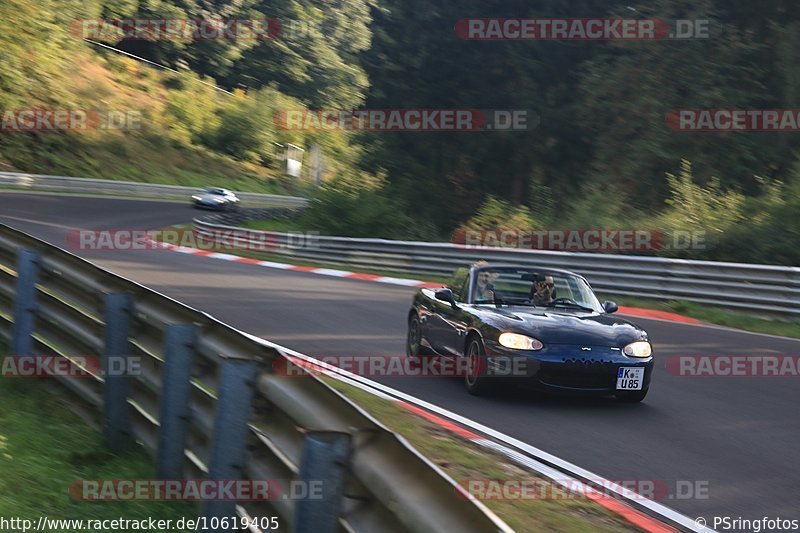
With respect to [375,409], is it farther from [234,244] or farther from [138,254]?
[234,244]

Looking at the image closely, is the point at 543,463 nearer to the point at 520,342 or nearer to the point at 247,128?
the point at 520,342

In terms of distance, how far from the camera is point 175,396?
220 inches

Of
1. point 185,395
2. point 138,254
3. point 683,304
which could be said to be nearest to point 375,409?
point 185,395

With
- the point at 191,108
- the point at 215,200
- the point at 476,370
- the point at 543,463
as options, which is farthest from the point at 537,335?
the point at 191,108

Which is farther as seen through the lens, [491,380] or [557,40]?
[557,40]

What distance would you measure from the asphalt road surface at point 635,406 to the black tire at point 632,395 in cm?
7

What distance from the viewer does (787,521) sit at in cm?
632

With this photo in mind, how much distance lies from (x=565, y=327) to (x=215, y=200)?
43396 mm

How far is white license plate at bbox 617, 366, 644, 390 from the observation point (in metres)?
9.59

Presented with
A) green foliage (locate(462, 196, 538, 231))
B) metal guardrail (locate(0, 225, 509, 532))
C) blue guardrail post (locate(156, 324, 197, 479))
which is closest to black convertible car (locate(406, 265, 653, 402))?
metal guardrail (locate(0, 225, 509, 532))

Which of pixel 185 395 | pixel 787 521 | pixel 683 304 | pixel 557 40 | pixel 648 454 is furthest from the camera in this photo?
pixel 557 40

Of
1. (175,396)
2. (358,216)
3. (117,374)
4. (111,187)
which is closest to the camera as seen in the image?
(175,396)

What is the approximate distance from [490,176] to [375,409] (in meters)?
27.0

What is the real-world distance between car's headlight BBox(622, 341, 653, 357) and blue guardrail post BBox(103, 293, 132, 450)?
15.7ft
